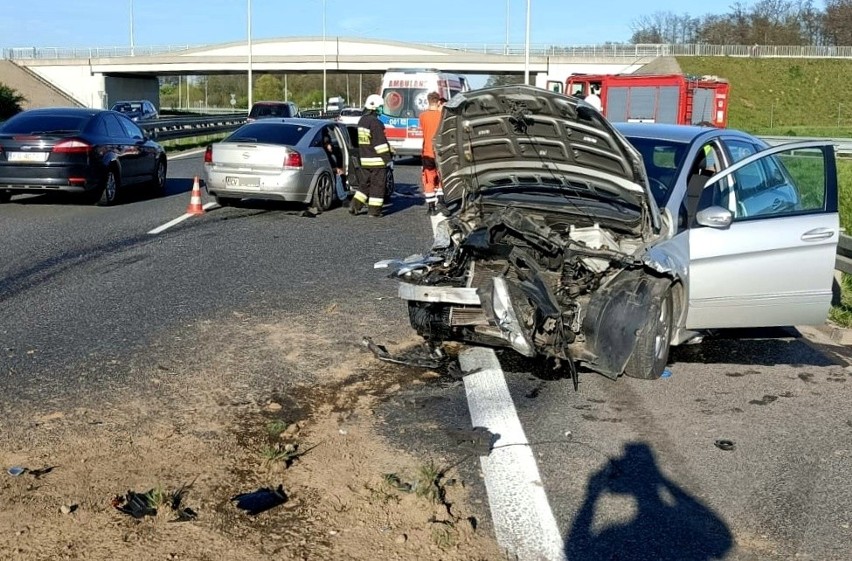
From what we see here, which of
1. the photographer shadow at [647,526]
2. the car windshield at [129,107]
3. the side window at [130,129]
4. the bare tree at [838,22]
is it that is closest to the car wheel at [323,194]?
the side window at [130,129]

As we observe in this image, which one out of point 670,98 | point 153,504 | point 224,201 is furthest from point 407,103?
point 153,504

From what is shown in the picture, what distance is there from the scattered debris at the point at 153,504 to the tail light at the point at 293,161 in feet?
34.6

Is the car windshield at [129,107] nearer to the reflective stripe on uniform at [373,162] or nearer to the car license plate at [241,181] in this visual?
the car license plate at [241,181]

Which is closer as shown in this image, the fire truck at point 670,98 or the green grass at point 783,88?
the fire truck at point 670,98

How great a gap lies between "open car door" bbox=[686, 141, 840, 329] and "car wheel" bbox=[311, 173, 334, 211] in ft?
29.6

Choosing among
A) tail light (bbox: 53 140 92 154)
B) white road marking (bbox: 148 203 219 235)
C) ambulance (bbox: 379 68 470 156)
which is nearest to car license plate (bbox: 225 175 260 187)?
white road marking (bbox: 148 203 219 235)

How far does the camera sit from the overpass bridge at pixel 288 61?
72375 mm

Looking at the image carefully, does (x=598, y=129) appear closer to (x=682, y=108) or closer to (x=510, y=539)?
(x=510, y=539)

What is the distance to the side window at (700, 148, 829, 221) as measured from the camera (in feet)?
22.1

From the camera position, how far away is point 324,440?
5.02 meters

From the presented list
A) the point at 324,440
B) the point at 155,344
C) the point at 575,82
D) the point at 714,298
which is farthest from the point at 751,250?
the point at 575,82

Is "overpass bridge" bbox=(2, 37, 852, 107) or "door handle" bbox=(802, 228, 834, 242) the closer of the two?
"door handle" bbox=(802, 228, 834, 242)

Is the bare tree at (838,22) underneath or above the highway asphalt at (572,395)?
above

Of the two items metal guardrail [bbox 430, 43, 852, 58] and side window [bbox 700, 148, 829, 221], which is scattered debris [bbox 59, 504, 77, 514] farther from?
metal guardrail [bbox 430, 43, 852, 58]
